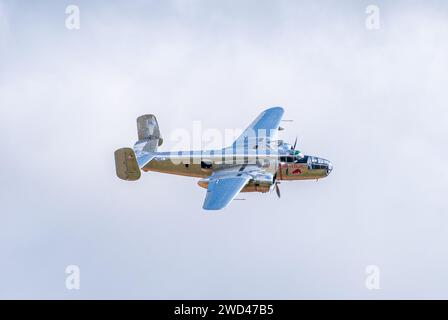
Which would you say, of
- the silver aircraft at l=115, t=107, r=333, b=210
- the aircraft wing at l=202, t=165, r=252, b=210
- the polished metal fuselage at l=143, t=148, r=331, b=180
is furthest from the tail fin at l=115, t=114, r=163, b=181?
the aircraft wing at l=202, t=165, r=252, b=210

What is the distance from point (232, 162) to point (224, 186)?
380 cm

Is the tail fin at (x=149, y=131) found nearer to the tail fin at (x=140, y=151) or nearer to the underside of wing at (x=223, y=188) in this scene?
the tail fin at (x=140, y=151)

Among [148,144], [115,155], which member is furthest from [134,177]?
[148,144]

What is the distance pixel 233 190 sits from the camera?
5759 cm

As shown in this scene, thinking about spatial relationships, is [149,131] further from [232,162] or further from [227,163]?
[232,162]

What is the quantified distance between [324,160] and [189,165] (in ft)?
29.3

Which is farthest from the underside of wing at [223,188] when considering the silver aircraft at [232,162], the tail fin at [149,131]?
the tail fin at [149,131]

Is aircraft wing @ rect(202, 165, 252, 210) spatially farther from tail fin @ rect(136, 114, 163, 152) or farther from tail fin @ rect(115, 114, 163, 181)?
tail fin @ rect(136, 114, 163, 152)

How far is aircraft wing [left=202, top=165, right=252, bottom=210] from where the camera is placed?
5631cm

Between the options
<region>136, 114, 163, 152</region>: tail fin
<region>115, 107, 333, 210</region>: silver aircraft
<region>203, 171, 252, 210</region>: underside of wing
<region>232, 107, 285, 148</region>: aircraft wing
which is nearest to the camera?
<region>203, 171, 252, 210</region>: underside of wing

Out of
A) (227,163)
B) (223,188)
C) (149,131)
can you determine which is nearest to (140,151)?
(149,131)

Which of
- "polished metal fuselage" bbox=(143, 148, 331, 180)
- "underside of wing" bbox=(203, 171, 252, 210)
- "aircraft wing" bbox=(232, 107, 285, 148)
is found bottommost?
"underside of wing" bbox=(203, 171, 252, 210)

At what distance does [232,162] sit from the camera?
61.7 meters

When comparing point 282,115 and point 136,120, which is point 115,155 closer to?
point 136,120
